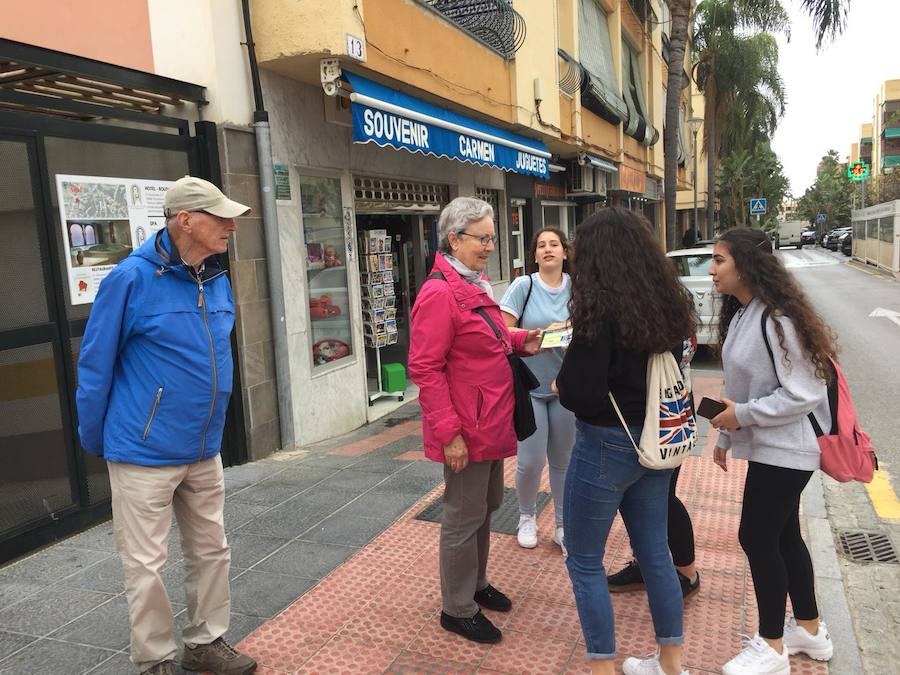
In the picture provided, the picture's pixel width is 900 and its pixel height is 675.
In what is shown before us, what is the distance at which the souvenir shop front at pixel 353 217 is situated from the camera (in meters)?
6.09

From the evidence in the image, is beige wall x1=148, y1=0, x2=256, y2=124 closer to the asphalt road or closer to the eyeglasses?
the eyeglasses

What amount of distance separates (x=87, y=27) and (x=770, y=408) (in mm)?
5405

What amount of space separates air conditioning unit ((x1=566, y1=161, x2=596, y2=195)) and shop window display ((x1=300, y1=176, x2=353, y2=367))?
823 centimetres

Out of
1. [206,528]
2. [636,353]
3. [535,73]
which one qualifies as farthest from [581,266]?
[535,73]

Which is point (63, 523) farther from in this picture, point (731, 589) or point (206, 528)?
point (731, 589)

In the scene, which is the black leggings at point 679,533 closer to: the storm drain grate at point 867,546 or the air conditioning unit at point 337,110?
the storm drain grate at point 867,546

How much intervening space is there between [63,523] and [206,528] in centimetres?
201

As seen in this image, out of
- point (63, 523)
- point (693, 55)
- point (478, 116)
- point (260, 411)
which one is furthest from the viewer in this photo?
point (693, 55)

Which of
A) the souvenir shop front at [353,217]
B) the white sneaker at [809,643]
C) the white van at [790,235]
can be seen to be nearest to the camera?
the white sneaker at [809,643]

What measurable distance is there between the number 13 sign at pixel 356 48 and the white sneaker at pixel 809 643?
4.82 meters

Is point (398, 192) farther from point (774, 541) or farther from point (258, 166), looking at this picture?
point (774, 541)

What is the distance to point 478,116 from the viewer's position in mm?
8594

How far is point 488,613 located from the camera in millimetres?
3326

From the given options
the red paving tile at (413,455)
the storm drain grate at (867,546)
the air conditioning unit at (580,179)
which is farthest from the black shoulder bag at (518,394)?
the air conditioning unit at (580,179)
